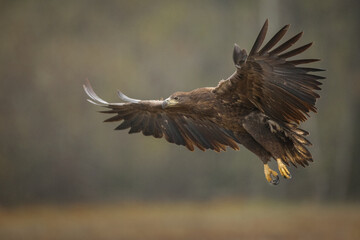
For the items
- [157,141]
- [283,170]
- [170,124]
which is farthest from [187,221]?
[283,170]

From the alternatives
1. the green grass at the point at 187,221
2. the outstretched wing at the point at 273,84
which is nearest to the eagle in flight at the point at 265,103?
the outstretched wing at the point at 273,84

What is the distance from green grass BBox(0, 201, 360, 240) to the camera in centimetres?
766

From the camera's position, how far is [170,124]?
4.48 meters

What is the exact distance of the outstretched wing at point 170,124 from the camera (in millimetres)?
4289

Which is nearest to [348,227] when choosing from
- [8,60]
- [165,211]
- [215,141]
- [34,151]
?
[165,211]

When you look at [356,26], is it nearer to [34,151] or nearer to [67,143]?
[67,143]

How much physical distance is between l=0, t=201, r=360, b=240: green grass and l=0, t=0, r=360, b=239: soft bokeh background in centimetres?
2

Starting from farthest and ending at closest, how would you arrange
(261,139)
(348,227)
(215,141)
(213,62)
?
(213,62) → (348,227) → (215,141) → (261,139)

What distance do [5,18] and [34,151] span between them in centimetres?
216

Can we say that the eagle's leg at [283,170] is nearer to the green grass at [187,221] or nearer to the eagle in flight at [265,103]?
the eagle in flight at [265,103]

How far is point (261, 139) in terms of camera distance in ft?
12.0

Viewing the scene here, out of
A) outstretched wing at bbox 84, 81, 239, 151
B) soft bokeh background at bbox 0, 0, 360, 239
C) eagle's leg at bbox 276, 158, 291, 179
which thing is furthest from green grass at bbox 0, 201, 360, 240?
eagle's leg at bbox 276, 158, 291, 179

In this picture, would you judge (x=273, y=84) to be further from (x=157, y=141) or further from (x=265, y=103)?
(x=157, y=141)

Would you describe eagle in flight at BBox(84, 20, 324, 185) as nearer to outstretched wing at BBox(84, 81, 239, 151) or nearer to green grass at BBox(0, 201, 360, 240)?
outstretched wing at BBox(84, 81, 239, 151)
